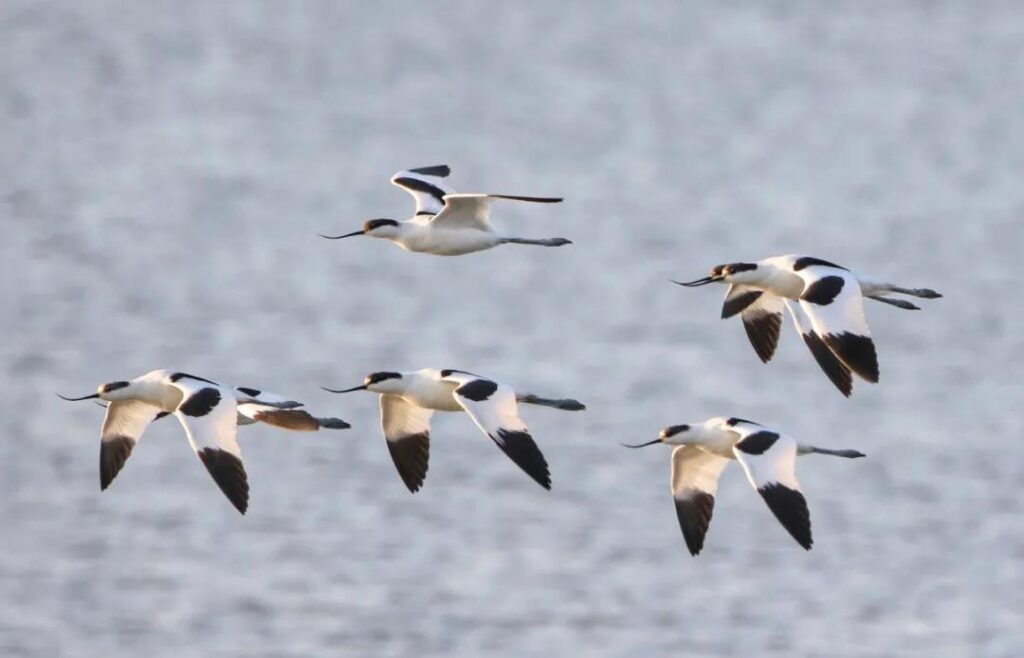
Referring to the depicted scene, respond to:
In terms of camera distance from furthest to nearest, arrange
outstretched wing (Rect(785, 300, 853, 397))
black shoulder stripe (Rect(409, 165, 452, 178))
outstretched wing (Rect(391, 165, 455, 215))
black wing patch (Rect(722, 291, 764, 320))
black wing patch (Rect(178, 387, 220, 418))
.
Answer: black shoulder stripe (Rect(409, 165, 452, 178)), outstretched wing (Rect(391, 165, 455, 215)), black wing patch (Rect(722, 291, 764, 320)), black wing patch (Rect(178, 387, 220, 418)), outstretched wing (Rect(785, 300, 853, 397))

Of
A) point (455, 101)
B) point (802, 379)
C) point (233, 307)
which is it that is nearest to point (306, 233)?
point (233, 307)

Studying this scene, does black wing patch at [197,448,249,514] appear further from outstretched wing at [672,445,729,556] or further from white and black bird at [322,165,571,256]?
outstretched wing at [672,445,729,556]

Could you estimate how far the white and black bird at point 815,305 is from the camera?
12.5 m

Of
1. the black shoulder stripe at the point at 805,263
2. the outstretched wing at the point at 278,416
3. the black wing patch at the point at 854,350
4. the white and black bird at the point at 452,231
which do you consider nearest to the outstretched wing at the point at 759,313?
the black shoulder stripe at the point at 805,263

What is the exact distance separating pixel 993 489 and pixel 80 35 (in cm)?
1680

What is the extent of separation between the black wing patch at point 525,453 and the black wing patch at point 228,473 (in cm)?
128

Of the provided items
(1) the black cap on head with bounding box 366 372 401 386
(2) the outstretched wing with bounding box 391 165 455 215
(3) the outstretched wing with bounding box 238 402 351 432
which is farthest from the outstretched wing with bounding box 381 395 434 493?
(2) the outstretched wing with bounding box 391 165 455 215

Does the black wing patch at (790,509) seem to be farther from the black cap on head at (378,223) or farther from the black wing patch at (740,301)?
the black cap on head at (378,223)

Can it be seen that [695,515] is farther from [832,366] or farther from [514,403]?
[514,403]

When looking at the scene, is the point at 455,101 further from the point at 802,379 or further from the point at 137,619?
the point at 137,619

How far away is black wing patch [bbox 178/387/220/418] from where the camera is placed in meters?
13.1

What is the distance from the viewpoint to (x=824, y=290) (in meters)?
12.9

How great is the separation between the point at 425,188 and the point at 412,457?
2.38m

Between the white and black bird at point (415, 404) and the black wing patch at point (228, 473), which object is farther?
the white and black bird at point (415, 404)
